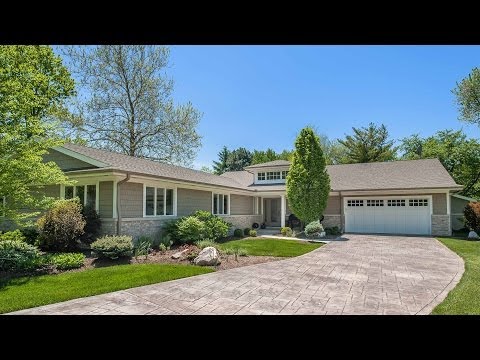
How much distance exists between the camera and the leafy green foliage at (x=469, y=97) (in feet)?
84.7

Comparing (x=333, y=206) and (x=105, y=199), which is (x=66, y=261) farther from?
(x=333, y=206)

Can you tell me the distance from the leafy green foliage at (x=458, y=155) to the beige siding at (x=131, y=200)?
23.8 metres

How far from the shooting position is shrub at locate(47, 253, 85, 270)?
8.70 meters

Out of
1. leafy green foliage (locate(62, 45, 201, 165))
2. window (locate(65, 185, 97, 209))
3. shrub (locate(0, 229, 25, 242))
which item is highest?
leafy green foliage (locate(62, 45, 201, 165))

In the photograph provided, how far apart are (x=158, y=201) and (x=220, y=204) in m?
5.35

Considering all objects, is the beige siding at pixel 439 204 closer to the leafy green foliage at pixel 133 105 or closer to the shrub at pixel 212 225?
the shrub at pixel 212 225

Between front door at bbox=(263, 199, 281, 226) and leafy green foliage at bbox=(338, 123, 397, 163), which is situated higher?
leafy green foliage at bbox=(338, 123, 397, 163)

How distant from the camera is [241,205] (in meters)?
20.7

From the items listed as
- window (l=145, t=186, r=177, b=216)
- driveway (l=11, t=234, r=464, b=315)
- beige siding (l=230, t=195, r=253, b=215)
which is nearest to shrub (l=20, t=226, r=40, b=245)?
window (l=145, t=186, r=177, b=216)

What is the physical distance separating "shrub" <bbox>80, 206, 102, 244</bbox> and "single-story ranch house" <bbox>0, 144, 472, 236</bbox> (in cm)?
25

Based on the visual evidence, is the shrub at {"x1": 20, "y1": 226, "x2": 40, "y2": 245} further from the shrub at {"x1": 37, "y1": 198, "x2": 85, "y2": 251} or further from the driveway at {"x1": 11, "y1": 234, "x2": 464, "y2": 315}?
the driveway at {"x1": 11, "y1": 234, "x2": 464, "y2": 315}

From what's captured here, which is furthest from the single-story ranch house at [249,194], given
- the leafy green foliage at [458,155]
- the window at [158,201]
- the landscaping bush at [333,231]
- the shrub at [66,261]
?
the leafy green foliage at [458,155]
